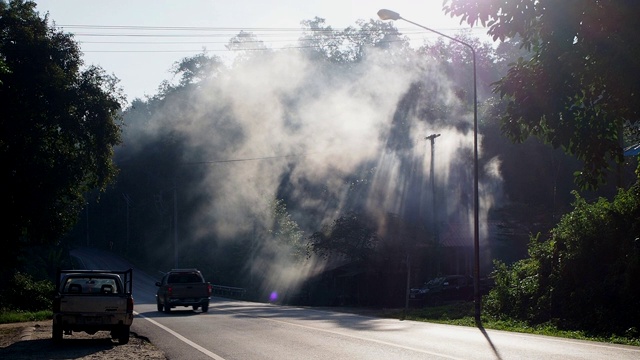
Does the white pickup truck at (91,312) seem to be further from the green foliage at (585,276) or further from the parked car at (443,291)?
the parked car at (443,291)

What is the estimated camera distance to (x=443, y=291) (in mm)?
41125

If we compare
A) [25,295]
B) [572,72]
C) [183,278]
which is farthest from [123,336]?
[25,295]

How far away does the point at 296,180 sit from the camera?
62.7m

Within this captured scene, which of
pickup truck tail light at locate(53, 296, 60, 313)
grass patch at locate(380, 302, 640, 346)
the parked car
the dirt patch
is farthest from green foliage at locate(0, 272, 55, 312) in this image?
the parked car

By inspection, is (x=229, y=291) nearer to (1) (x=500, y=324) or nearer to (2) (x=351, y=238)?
(2) (x=351, y=238)

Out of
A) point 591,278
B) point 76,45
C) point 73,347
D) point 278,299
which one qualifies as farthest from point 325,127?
point 73,347

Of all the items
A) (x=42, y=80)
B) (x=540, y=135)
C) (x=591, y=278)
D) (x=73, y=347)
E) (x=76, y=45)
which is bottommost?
(x=73, y=347)

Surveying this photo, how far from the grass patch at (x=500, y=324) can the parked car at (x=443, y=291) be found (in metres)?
8.96

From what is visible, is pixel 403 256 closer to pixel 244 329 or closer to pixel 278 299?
pixel 278 299

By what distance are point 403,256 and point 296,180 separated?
57.5 ft

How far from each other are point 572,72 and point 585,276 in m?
12.8

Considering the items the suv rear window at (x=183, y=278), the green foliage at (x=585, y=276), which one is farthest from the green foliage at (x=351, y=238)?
the green foliage at (x=585, y=276)

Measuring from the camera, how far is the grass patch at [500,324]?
18125mm

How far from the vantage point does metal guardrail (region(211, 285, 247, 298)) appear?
188 ft
